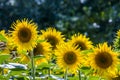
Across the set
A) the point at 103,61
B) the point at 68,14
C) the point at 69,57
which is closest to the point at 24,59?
the point at 69,57

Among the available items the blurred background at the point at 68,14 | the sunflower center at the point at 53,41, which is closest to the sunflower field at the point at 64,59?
the sunflower center at the point at 53,41

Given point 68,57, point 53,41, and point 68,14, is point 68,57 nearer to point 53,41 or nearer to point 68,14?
point 53,41

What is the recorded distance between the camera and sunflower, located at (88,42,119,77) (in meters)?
3.58

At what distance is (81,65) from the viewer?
363 centimetres

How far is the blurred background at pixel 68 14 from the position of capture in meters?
15.3

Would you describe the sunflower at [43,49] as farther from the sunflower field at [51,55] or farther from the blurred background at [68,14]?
the blurred background at [68,14]

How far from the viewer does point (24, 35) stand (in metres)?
3.66

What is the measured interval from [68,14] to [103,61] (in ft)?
44.9

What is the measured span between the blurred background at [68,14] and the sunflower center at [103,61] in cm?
1086

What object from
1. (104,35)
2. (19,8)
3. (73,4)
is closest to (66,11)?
(73,4)

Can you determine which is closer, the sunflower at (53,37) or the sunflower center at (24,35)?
the sunflower center at (24,35)

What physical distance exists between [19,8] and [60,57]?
44.1ft

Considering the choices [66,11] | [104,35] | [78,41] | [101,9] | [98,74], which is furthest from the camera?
[66,11]

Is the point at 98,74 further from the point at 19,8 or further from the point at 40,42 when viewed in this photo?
the point at 19,8
